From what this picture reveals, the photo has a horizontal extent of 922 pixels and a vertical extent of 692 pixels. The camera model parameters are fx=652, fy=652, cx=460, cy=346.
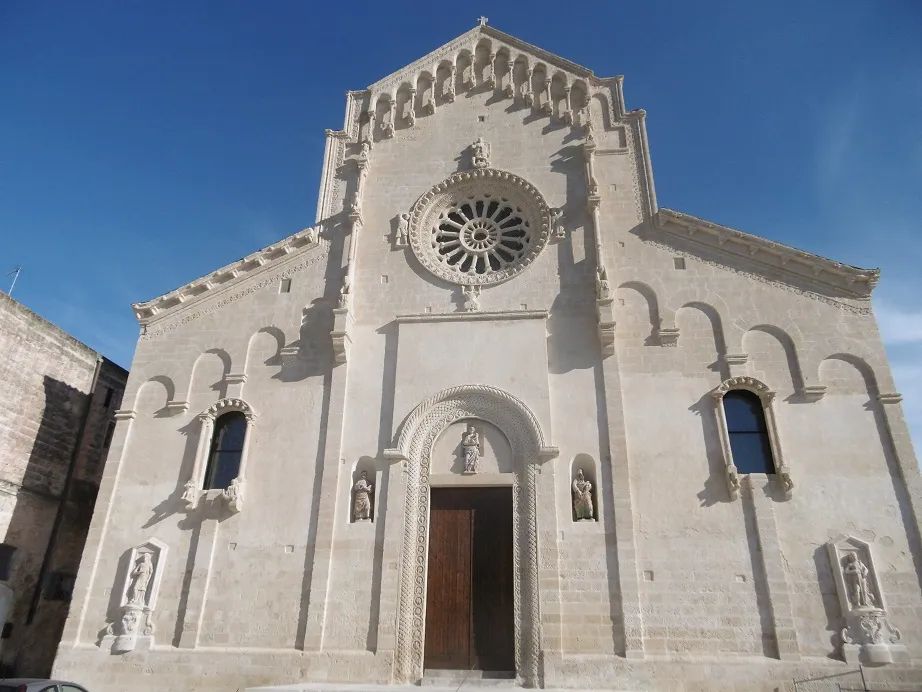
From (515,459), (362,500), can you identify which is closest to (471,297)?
(515,459)

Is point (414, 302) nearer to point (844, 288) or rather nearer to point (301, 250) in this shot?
point (301, 250)

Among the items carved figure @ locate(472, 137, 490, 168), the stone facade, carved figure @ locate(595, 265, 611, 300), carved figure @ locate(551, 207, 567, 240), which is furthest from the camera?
carved figure @ locate(472, 137, 490, 168)

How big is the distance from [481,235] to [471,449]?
6538 mm

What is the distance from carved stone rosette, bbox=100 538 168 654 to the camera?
14.3 meters

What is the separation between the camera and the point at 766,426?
14633 millimetres

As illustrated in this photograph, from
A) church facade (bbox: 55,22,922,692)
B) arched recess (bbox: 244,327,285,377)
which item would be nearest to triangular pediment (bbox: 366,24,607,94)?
church facade (bbox: 55,22,922,692)

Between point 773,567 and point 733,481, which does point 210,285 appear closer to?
point 733,481

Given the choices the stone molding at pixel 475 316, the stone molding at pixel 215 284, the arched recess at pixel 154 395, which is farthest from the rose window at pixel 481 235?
the arched recess at pixel 154 395

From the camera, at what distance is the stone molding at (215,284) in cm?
1814

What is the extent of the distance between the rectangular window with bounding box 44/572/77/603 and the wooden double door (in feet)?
35.7

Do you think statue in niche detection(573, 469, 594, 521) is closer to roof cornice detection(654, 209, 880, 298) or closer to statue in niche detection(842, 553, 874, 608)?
statue in niche detection(842, 553, 874, 608)

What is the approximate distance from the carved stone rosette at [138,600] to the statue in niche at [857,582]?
14.6m

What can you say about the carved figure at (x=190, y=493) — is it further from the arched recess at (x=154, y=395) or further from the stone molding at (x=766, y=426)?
the stone molding at (x=766, y=426)

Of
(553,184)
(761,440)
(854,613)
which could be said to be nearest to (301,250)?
(553,184)
